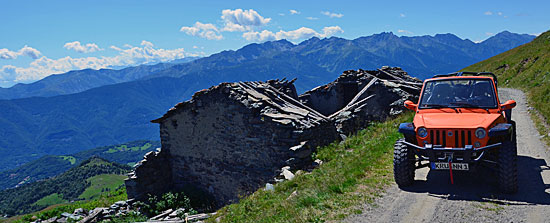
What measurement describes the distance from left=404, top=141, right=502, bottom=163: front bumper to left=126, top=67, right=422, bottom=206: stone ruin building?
225 inches

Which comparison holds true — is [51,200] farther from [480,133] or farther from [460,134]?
[480,133]

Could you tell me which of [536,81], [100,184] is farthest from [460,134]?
[100,184]

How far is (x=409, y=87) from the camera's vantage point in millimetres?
20375

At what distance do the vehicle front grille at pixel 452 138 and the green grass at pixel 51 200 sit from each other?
111 metres

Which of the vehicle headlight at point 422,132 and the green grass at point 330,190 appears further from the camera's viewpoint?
the vehicle headlight at point 422,132

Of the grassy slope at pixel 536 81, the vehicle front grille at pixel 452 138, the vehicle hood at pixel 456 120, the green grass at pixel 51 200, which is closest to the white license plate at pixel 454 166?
the vehicle front grille at pixel 452 138

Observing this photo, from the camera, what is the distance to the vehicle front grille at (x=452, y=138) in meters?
6.84

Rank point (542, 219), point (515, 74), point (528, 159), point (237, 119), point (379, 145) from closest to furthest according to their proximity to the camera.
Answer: point (542, 219) → point (528, 159) → point (379, 145) → point (237, 119) → point (515, 74)

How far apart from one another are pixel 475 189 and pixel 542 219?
1.60 metres

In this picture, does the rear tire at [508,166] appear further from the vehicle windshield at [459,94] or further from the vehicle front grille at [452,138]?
the vehicle windshield at [459,94]

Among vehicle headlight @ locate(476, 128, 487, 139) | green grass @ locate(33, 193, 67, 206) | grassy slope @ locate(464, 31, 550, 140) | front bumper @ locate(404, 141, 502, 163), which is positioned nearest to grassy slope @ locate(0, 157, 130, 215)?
green grass @ locate(33, 193, 67, 206)

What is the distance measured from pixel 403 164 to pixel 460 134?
51.2 inches

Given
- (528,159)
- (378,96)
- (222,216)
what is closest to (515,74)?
(378,96)

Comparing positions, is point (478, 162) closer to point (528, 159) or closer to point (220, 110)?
point (528, 159)
